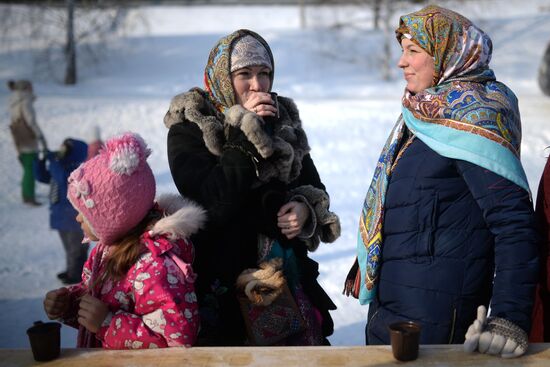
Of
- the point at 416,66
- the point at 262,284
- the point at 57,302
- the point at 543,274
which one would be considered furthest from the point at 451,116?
the point at 57,302

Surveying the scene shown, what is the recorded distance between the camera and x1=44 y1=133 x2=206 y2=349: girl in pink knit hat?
2.05m

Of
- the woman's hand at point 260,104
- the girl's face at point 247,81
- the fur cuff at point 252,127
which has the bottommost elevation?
the fur cuff at point 252,127

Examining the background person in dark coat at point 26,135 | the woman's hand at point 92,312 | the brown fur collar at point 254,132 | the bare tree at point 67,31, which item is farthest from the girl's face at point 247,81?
the bare tree at point 67,31

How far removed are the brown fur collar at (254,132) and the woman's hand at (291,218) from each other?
4.3 inches

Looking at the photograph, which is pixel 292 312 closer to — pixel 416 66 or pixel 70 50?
pixel 416 66

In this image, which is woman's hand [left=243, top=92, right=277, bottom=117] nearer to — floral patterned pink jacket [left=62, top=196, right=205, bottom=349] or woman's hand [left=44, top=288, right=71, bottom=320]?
floral patterned pink jacket [left=62, top=196, right=205, bottom=349]

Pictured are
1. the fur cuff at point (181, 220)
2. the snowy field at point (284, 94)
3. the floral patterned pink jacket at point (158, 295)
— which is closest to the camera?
the floral patterned pink jacket at point (158, 295)

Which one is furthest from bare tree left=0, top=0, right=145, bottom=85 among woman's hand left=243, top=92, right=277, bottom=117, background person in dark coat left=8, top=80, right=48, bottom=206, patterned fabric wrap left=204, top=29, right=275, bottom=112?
woman's hand left=243, top=92, right=277, bottom=117

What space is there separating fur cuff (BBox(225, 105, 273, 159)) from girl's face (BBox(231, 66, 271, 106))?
0.47ft

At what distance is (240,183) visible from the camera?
7.61 ft

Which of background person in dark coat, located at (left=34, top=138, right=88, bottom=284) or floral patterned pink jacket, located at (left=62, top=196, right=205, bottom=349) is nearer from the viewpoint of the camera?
floral patterned pink jacket, located at (left=62, top=196, right=205, bottom=349)

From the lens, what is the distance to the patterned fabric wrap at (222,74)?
2463 mm

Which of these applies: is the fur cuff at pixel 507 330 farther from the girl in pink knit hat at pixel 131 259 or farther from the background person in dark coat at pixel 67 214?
the background person in dark coat at pixel 67 214

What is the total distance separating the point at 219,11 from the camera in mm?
26734
